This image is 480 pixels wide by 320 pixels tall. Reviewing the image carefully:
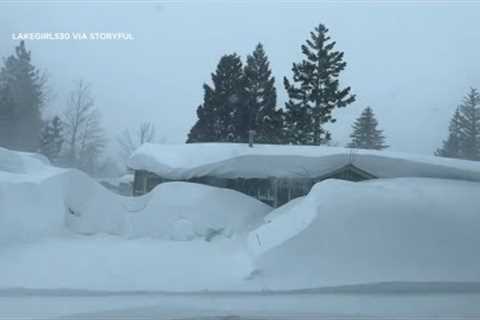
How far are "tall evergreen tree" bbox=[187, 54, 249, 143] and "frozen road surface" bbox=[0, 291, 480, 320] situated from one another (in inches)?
853

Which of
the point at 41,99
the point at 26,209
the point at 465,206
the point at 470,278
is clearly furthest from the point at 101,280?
the point at 41,99

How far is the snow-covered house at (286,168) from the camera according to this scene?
13680mm

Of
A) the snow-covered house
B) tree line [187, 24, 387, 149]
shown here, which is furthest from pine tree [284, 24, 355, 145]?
the snow-covered house

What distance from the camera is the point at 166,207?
10898 millimetres

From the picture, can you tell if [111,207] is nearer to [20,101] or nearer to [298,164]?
[298,164]

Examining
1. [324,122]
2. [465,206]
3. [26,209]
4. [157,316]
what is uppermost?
[324,122]

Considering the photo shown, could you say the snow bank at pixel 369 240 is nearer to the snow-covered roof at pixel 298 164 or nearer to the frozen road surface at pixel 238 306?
the frozen road surface at pixel 238 306

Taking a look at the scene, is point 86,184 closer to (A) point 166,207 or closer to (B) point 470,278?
(A) point 166,207

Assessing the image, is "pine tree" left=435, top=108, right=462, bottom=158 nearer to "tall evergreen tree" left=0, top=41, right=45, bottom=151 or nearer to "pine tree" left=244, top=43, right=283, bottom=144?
"pine tree" left=244, top=43, right=283, bottom=144

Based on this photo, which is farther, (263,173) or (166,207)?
(263,173)

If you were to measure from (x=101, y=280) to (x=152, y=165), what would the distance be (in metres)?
9.37

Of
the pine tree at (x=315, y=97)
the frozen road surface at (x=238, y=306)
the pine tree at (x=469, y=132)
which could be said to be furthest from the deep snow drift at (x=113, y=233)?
the pine tree at (x=469, y=132)

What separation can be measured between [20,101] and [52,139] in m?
5.50

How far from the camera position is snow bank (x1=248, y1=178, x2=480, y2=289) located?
6.75m
